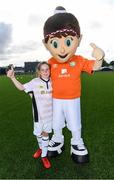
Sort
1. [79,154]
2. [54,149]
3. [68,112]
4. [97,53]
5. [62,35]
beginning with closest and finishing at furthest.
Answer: [62,35] < [97,53] < [68,112] < [79,154] < [54,149]

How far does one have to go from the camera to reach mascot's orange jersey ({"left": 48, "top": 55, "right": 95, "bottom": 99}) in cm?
579

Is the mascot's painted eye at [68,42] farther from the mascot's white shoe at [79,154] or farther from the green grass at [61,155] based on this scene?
the green grass at [61,155]

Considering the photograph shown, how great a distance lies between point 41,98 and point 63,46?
2.86ft

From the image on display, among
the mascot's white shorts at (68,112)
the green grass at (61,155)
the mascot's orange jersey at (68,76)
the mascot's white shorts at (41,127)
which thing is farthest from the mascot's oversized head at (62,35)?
the green grass at (61,155)

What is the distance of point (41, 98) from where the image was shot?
577 centimetres

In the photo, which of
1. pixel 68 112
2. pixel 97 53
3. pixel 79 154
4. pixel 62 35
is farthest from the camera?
pixel 79 154

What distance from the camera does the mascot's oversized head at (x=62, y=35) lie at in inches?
221

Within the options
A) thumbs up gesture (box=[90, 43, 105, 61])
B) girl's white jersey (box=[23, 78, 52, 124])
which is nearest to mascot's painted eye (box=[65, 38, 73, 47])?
thumbs up gesture (box=[90, 43, 105, 61])

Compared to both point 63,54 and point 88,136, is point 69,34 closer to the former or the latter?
point 63,54

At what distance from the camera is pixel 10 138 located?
7758 mm

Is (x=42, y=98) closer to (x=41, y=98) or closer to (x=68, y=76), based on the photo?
(x=41, y=98)

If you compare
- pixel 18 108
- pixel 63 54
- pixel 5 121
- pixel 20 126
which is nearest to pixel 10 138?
pixel 20 126

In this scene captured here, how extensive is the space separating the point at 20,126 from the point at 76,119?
3.26 m

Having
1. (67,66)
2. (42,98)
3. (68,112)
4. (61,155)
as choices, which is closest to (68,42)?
(67,66)
